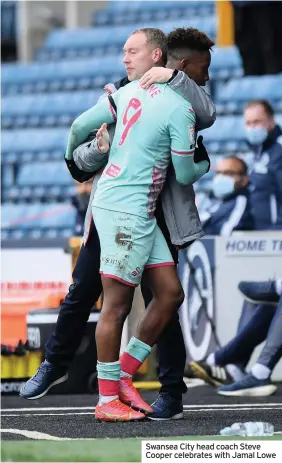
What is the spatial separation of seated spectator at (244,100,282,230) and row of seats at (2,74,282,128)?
6260mm

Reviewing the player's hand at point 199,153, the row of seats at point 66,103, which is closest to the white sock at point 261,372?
the player's hand at point 199,153

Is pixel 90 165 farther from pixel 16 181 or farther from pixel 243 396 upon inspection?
pixel 16 181

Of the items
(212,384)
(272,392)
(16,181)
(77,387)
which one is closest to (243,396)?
(272,392)

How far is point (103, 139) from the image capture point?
5090mm

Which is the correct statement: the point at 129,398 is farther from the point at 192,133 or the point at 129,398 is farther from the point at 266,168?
the point at 266,168

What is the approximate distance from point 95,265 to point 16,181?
40.4 feet

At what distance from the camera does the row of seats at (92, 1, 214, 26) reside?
18141mm

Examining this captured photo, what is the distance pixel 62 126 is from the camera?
18047 millimetres

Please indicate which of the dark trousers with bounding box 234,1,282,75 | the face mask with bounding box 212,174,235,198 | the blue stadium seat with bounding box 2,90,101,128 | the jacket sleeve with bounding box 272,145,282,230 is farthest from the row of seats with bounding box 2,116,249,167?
the jacket sleeve with bounding box 272,145,282,230

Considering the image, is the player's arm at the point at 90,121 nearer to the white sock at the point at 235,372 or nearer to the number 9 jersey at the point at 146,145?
the number 9 jersey at the point at 146,145

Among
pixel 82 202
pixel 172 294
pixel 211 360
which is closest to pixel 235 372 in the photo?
pixel 211 360

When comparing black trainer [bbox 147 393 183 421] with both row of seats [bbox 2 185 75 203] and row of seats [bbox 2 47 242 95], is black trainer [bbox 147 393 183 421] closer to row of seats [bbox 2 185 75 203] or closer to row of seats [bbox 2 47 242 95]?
row of seats [bbox 2 185 75 203]

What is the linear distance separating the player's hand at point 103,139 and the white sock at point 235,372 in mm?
2807

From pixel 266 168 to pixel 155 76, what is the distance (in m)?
4.16
